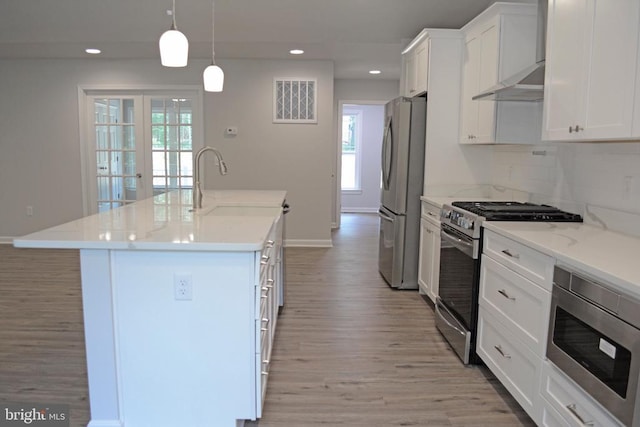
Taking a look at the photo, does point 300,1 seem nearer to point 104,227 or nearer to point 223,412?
point 104,227

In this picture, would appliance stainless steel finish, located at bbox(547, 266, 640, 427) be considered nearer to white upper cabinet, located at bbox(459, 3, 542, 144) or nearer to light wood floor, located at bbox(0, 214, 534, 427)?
light wood floor, located at bbox(0, 214, 534, 427)

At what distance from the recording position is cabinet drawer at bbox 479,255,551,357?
2.07 meters

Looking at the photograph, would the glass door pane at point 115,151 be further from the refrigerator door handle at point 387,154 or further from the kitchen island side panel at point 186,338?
the kitchen island side panel at point 186,338

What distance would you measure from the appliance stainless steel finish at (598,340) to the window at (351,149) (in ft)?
27.3

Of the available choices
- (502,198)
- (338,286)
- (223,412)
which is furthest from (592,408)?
(338,286)

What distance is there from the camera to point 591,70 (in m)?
2.24

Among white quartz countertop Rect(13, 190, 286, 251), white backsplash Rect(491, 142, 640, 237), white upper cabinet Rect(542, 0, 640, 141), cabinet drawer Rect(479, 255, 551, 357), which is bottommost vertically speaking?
cabinet drawer Rect(479, 255, 551, 357)

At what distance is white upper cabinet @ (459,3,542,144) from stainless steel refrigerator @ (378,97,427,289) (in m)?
0.60

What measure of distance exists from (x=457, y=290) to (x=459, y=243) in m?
0.31

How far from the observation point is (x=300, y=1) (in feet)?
14.0

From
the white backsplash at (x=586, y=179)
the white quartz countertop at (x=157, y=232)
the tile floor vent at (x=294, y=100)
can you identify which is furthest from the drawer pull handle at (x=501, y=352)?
the tile floor vent at (x=294, y=100)

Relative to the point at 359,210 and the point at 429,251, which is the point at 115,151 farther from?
the point at 359,210

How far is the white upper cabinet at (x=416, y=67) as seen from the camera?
4172mm

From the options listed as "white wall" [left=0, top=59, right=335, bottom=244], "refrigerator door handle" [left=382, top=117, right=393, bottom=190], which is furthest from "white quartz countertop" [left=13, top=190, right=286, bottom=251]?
"white wall" [left=0, top=59, right=335, bottom=244]
